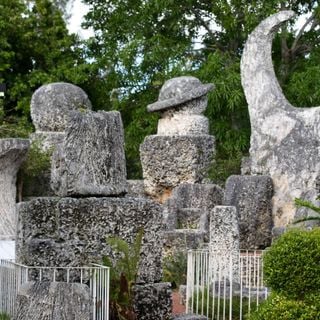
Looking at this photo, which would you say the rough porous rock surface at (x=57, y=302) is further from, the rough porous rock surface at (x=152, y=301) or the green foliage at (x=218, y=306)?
the green foliage at (x=218, y=306)

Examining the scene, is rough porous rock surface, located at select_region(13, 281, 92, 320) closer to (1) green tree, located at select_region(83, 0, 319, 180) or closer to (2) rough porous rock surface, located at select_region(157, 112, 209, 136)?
(2) rough porous rock surface, located at select_region(157, 112, 209, 136)

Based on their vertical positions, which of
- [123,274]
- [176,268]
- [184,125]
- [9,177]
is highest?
[184,125]

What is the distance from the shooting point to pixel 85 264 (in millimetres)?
9844

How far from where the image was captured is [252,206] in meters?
18.8

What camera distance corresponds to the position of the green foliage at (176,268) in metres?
15.9

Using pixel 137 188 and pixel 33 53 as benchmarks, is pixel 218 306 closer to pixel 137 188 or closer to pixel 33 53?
pixel 137 188

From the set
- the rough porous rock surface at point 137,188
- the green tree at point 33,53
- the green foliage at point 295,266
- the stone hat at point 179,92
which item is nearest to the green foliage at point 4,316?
the green foliage at point 295,266

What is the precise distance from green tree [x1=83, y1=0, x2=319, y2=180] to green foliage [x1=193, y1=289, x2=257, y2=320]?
13.5 meters

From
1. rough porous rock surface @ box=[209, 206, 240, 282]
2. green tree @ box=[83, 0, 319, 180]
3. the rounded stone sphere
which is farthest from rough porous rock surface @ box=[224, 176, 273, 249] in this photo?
green tree @ box=[83, 0, 319, 180]

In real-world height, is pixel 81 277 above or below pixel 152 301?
above

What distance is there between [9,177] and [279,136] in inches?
194

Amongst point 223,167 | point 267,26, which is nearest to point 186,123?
point 223,167

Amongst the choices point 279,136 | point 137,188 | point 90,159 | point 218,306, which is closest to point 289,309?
point 90,159

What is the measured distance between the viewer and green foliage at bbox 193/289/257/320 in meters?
12.4
